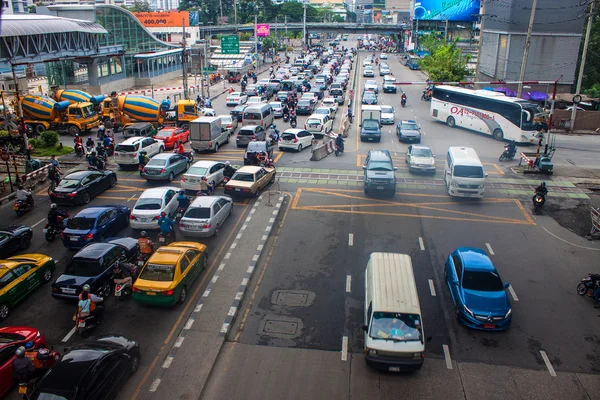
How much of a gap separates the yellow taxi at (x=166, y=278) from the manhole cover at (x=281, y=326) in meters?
2.86

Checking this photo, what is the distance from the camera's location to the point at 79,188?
23.6 meters

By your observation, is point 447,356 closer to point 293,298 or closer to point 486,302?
point 486,302

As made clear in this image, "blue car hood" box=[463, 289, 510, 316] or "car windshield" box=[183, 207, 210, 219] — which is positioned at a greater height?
"car windshield" box=[183, 207, 210, 219]

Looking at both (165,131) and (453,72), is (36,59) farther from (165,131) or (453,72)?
(453,72)

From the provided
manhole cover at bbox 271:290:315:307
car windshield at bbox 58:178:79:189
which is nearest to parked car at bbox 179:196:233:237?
manhole cover at bbox 271:290:315:307

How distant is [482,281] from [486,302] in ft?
2.72

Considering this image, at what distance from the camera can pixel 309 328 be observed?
565 inches

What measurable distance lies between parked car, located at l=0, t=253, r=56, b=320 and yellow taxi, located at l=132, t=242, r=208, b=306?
3826 mm

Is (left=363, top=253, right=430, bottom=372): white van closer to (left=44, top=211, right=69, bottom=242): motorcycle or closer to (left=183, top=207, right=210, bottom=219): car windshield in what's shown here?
(left=183, top=207, right=210, bottom=219): car windshield

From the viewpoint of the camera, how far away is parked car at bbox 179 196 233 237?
65.0ft

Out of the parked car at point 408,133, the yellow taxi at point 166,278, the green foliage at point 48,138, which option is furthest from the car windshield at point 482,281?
the green foliage at point 48,138

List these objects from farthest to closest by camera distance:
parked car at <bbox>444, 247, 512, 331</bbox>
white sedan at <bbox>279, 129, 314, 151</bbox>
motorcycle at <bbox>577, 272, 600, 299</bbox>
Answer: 1. white sedan at <bbox>279, 129, 314, 151</bbox>
2. motorcycle at <bbox>577, 272, 600, 299</bbox>
3. parked car at <bbox>444, 247, 512, 331</bbox>

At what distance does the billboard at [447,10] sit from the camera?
9419 cm

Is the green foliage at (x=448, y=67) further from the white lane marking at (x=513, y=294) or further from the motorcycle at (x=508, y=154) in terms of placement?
the white lane marking at (x=513, y=294)
